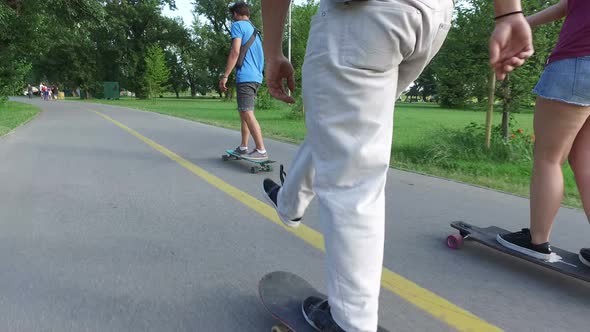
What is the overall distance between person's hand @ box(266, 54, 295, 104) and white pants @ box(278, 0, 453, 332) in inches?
18.4

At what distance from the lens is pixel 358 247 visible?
4.60ft

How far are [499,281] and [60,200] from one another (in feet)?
12.2

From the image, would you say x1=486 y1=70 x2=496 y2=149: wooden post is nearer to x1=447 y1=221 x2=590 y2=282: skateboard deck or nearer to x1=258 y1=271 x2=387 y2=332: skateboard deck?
x1=447 y1=221 x2=590 y2=282: skateboard deck

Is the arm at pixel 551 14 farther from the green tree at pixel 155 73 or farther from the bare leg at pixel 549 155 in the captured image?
the green tree at pixel 155 73

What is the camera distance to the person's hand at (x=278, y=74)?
190 cm

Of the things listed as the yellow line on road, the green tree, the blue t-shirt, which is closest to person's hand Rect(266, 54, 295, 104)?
the yellow line on road

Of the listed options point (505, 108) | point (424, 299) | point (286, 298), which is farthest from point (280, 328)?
point (505, 108)

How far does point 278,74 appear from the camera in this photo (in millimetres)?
1962

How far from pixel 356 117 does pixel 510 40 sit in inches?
21.6

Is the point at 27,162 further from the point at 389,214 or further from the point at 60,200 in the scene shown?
the point at 389,214

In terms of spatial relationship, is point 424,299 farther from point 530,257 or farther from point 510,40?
point 510,40

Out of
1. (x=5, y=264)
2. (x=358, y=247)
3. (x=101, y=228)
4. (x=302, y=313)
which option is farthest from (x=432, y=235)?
(x=5, y=264)

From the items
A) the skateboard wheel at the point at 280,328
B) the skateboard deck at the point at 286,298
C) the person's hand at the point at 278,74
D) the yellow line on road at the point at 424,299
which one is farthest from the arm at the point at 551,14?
the skateboard wheel at the point at 280,328

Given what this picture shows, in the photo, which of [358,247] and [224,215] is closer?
[358,247]
